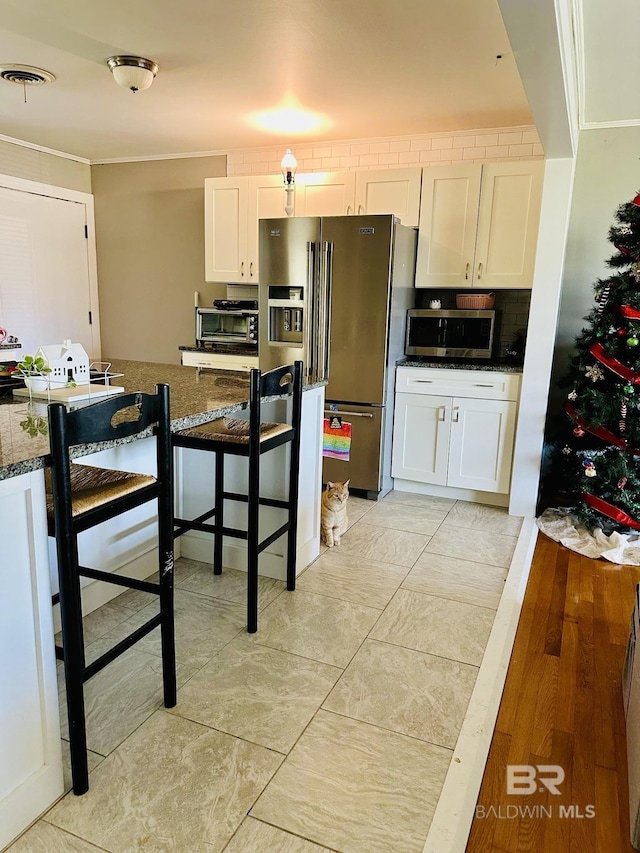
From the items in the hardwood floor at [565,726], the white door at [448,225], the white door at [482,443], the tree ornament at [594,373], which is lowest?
the hardwood floor at [565,726]

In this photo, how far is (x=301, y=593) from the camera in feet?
8.47

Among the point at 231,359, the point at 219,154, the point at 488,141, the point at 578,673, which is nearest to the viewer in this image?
the point at 578,673

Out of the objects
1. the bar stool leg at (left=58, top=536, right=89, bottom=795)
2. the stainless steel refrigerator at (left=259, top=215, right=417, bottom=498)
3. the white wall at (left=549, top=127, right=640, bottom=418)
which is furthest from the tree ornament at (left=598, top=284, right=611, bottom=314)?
the bar stool leg at (left=58, top=536, right=89, bottom=795)

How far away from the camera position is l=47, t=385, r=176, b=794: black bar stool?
4.41ft

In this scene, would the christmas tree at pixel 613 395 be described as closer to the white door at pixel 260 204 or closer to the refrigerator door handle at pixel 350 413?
the refrigerator door handle at pixel 350 413

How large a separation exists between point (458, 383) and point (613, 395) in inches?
38.0

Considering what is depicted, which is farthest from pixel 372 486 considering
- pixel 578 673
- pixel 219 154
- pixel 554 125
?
pixel 219 154

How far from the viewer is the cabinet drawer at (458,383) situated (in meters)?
3.68

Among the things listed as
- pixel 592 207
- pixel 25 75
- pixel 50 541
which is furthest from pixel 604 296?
pixel 25 75

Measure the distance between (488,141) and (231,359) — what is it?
2.47 meters

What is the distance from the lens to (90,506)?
146 cm

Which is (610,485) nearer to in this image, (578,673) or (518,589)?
(518,589)

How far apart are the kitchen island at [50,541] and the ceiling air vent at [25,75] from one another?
1.82 meters

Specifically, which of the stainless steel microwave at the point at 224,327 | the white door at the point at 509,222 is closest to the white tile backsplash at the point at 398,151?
the white door at the point at 509,222
